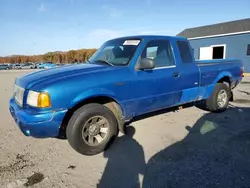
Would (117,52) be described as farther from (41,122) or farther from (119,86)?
(41,122)

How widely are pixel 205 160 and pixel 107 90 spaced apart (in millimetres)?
1913

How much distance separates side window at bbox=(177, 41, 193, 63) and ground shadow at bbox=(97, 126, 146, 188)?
219 cm

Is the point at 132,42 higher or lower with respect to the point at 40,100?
higher

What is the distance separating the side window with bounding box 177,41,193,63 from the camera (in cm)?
473

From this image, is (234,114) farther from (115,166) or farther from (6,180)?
(6,180)

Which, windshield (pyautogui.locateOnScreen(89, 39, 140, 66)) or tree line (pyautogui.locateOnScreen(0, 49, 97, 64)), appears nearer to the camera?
windshield (pyautogui.locateOnScreen(89, 39, 140, 66))

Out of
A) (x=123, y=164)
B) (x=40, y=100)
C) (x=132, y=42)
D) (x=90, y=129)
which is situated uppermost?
(x=132, y=42)

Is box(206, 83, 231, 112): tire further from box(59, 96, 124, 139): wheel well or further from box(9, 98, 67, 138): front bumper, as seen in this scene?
box(9, 98, 67, 138): front bumper

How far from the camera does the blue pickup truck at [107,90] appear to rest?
3117mm

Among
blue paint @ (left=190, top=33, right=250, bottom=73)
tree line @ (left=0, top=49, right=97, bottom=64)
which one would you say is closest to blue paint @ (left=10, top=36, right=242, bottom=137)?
blue paint @ (left=190, top=33, right=250, bottom=73)

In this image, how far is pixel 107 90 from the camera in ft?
11.4

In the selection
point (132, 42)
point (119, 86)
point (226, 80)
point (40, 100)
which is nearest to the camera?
point (40, 100)

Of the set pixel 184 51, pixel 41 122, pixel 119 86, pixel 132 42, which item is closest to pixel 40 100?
pixel 41 122

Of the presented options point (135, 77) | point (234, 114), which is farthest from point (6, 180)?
point (234, 114)
